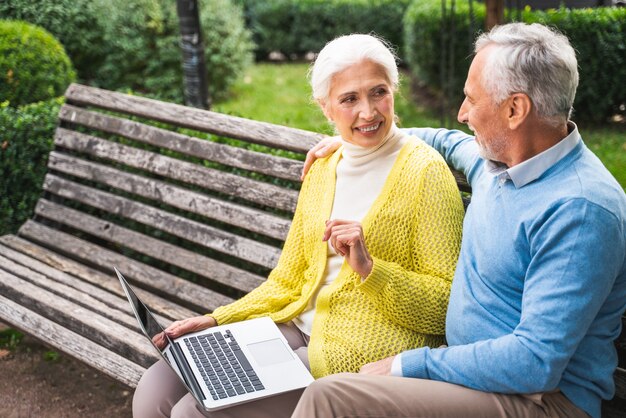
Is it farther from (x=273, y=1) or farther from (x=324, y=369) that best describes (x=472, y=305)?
(x=273, y=1)

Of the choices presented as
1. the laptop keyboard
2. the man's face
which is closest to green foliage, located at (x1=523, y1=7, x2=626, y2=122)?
the man's face

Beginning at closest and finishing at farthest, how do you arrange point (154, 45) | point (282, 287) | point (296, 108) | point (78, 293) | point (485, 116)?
point (485, 116)
point (282, 287)
point (78, 293)
point (296, 108)
point (154, 45)

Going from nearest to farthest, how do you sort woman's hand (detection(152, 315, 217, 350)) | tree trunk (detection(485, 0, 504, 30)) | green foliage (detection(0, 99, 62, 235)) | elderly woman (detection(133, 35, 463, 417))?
elderly woman (detection(133, 35, 463, 417)) → woman's hand (detection(152, 315, 217, 350)) → green foliage (detection(0, 99, 62, 235)) → tree trunk (detection(485, 0, 504, 30))

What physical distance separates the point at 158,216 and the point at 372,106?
189 centimetres

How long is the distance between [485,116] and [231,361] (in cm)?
119

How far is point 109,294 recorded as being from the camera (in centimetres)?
427

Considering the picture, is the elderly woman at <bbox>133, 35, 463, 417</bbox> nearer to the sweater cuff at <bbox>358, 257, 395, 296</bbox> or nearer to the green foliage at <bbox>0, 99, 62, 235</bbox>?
the sweater cuff at <bbox>358, 257, 395, 296</bbox>

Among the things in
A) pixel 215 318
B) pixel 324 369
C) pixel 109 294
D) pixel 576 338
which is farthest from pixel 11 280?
pixel 576 338

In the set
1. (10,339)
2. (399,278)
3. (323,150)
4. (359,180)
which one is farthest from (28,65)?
(399,278)

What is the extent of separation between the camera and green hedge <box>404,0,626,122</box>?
7.91 metres

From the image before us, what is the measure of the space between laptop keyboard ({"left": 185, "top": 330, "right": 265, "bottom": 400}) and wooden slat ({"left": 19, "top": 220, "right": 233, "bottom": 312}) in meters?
0.99

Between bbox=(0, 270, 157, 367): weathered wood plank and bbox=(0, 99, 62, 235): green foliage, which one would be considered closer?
bbox=(0, 270, 157, 367): weathered wood plank

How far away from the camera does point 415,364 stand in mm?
2424

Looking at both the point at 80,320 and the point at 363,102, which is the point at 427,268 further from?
the point at 80,320
